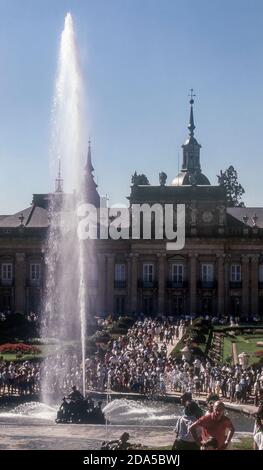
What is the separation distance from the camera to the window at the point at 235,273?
6881cm

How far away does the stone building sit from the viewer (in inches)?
2685

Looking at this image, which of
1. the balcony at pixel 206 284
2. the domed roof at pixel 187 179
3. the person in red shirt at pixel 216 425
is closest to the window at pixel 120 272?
the balcony at pixel 206 284

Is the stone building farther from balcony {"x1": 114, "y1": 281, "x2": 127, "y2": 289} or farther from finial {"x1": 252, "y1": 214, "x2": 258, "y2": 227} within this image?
finial {"x1": 252, "y1": 214, "x2": 258, "y2": 227}

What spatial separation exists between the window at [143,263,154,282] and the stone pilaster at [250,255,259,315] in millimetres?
8882

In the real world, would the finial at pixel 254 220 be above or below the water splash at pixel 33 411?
above

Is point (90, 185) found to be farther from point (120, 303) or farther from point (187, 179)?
point (120, 303)

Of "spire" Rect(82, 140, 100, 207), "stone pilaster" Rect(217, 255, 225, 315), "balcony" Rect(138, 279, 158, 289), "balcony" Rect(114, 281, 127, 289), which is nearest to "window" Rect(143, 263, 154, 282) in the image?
"balcony" Rect(138, 279, 158, 289)

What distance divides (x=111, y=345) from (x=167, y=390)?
41.7 ft

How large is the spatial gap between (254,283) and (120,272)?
471 inches

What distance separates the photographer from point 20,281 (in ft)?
230

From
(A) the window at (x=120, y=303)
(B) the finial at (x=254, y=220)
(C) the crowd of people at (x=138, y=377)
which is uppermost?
(B) the finial at (x=254, y=220)

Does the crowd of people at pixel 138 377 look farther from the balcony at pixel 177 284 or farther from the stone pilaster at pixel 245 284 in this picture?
the stone pilaster at pixel 245 284

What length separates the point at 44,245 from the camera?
2771 inches

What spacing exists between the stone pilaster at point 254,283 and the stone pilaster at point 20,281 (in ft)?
66.7
